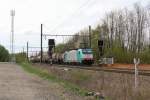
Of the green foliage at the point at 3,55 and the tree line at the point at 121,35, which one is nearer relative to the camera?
the tree line at the point at 121,35

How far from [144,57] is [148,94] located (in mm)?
51482

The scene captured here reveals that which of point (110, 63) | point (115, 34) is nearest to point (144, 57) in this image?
point (110, 63)

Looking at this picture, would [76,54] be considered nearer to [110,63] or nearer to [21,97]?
[110,63]

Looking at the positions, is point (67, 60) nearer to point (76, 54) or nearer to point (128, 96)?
point (76, 54)

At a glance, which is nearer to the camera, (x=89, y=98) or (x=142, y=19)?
(x=89, y=98)

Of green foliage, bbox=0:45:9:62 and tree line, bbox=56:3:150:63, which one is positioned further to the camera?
green foliage, bbox=0:45:9:62

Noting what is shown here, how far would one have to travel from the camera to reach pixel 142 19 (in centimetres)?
9475

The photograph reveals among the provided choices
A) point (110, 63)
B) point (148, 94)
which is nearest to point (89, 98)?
point (148, 94)

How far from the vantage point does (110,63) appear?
215ft

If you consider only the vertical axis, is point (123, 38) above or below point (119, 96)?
Answer: above

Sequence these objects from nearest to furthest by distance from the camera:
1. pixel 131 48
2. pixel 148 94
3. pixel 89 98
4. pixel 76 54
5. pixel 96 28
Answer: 1. pixel 148 94
2. pixel 89 98
3. pixel 76 54
4. pixel 131 48
5. pixel 96 28

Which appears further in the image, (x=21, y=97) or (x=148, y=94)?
(x=21, y=97)

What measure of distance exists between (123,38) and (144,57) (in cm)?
3469

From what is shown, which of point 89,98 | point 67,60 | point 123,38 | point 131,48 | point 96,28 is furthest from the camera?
point 96,28
